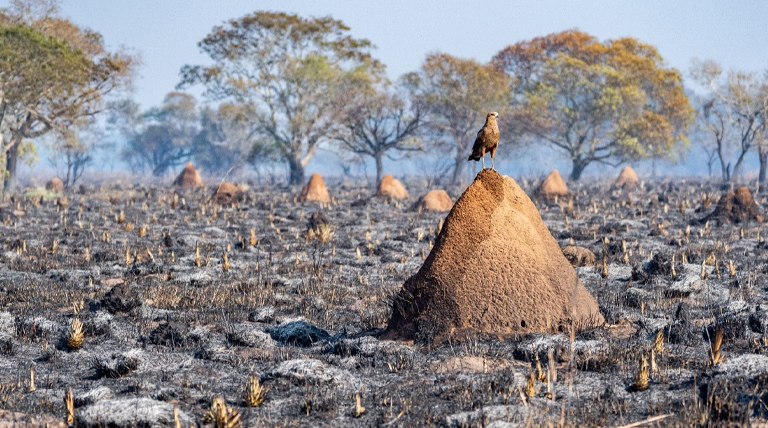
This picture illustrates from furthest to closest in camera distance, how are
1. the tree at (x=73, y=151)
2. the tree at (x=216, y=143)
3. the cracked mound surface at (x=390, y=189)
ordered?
the tree at (x=216, y=143) → the tree at (x=73, y=151) → the cracked mound surface at (x=390, y=189)

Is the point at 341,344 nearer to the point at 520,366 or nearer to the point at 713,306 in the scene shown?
the point at 520,366

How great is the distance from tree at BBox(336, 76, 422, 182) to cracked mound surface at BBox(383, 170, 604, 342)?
3543cm

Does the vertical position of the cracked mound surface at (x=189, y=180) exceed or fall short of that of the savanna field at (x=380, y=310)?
it exceeds it

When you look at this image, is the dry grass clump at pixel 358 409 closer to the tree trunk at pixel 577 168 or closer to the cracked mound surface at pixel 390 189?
the cracked mound surface at pixel 390 189

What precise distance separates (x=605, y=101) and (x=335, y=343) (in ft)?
123

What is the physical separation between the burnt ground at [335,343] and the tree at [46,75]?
1204cm

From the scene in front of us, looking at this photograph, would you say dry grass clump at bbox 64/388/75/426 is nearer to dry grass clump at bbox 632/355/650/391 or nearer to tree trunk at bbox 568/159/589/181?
dry grass clump at bbox 632/355/650/391

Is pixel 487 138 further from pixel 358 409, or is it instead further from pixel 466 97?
pixel 466 97

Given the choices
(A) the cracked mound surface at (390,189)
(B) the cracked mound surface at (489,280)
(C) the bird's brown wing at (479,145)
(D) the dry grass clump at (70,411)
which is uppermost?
(A) the cracked mound surface at (390,189)

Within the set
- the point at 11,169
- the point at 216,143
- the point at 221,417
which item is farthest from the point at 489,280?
the point at 216,143

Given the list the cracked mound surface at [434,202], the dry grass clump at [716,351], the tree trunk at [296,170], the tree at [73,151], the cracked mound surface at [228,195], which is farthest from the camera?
the tree trunk at [296,170]

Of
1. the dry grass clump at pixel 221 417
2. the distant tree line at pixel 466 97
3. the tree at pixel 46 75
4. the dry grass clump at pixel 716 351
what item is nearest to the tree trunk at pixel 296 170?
the distant tree line at pixel 466 97

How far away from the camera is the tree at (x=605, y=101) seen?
4347 cm

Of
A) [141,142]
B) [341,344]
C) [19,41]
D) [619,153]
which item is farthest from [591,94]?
[141,142]
